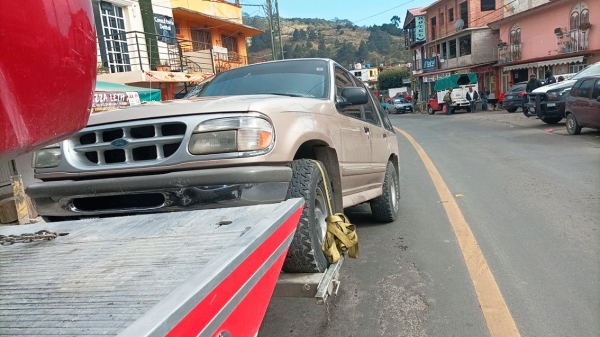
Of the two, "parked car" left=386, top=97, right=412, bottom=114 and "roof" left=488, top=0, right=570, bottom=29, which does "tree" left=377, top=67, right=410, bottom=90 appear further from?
"roof" left=488, top=0, right=570, bottom=29

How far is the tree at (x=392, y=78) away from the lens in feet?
229

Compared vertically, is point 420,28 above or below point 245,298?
above

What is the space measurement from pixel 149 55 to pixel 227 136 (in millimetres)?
17832

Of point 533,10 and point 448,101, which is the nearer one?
point 448,101

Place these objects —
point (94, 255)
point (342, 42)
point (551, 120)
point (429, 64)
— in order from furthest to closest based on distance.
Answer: point (342, 42) → point (429, 64) → point (551, 120) → point (94, 255)

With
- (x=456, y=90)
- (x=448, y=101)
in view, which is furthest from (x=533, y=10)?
(x=448, y=101)

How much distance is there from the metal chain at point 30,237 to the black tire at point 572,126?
1376 cm

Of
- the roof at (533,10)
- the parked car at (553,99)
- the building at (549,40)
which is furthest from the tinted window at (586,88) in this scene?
the roof at (533,10)

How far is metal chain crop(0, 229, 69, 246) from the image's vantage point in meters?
2.27

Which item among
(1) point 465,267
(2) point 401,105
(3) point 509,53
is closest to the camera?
(1) point 465,267

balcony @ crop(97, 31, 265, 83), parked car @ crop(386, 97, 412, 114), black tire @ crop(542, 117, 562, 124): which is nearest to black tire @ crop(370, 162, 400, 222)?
balcony @ crop(97, 31, 265, 83)

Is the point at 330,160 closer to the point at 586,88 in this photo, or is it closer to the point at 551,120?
the point at 586,88

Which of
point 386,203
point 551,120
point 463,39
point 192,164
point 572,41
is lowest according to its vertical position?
point 551,120

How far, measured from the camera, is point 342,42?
431 feet
